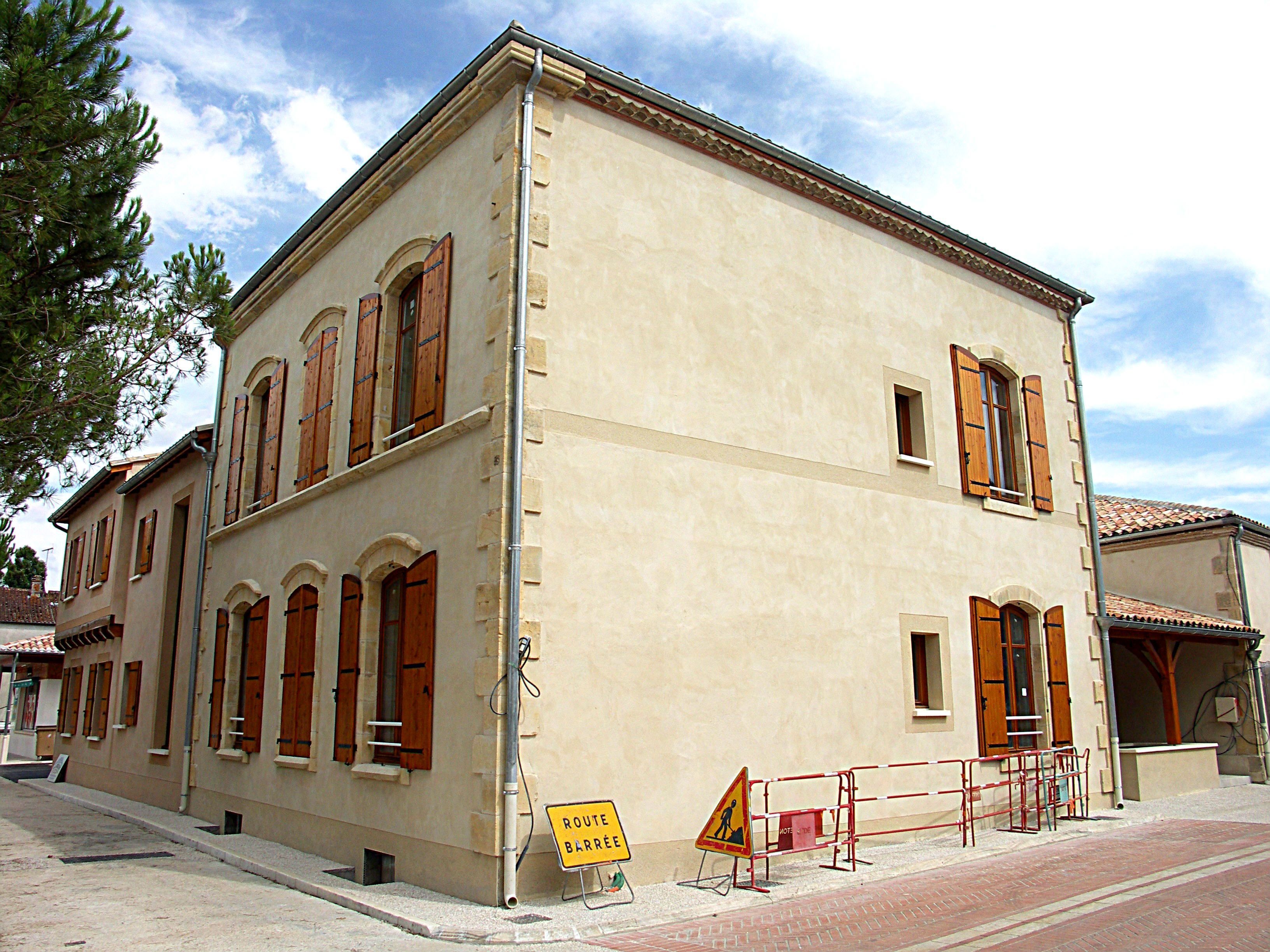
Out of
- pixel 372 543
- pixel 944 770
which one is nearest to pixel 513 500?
pixel 372 543

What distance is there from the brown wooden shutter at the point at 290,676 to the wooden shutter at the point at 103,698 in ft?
32.9

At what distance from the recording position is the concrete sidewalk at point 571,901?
7297 mm

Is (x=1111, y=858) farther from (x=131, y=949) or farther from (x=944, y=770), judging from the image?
(x=131, y=949)

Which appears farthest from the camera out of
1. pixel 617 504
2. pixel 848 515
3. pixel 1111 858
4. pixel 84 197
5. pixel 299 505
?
pixel 299 505

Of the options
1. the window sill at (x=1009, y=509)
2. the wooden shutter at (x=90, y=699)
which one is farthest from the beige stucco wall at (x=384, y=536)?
the wooden shutter at (x=90, y=699)

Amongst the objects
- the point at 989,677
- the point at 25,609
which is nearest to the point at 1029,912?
the point at 989,677

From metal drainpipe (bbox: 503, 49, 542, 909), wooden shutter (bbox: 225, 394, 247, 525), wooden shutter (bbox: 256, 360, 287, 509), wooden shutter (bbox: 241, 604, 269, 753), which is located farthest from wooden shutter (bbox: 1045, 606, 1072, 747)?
wooden shutter (bbox: 225, 394, 247, 525)

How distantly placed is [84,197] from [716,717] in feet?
Answer: 24.0

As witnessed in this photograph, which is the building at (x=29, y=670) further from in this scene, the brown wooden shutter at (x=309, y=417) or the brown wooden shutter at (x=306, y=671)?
the brown wooden shutter at (x=306, y=671)

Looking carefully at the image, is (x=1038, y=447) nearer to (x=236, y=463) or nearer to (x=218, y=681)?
(x=236, y=463)

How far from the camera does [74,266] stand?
854 cm

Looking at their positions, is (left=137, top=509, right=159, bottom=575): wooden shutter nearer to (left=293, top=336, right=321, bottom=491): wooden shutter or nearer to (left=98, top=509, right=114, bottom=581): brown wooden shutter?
(left=98, top=509, right=114, bottom=581): brown wooden shutter

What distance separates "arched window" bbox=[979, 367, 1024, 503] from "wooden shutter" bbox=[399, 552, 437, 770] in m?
8.05

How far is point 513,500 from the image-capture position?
852 cm
